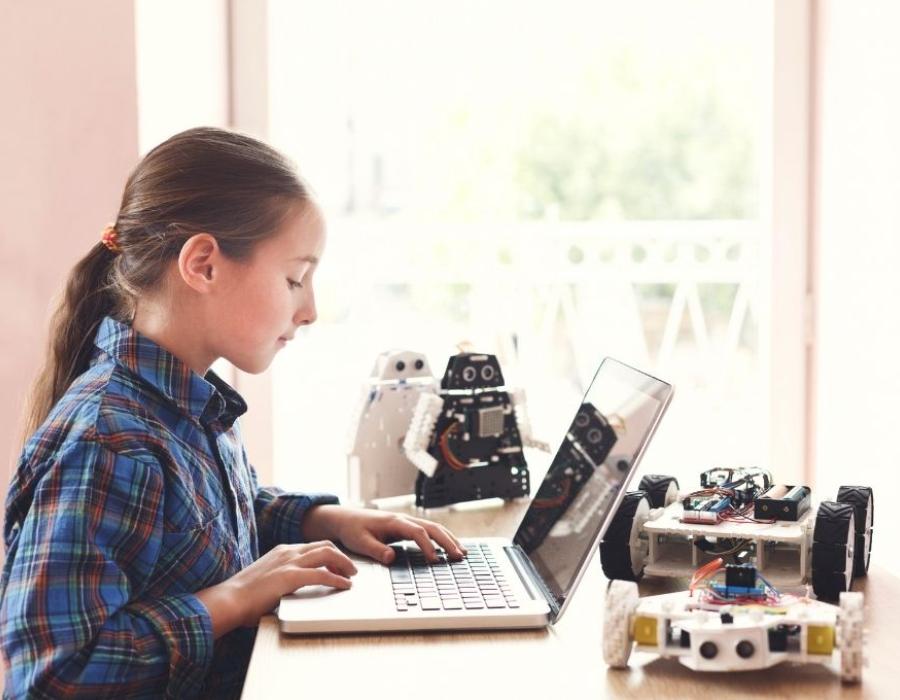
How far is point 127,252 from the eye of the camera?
116 centimetres

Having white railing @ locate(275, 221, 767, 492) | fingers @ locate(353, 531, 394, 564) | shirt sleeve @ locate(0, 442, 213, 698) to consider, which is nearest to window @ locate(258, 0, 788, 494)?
white railing @ locate(275, 221, 767, 492)

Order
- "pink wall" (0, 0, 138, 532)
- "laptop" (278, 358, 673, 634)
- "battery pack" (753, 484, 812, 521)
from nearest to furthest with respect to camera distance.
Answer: "laptop" (278, 358, 673, 634) < "battery pack" (753, 484, 812, 521) < "pink wall" (0, 0, 138, 532)

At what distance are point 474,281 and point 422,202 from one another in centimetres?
302

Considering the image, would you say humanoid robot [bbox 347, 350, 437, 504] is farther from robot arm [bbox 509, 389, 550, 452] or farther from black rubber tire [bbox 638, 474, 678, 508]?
black rubber tire [bbox 638, 474, 678, 508]

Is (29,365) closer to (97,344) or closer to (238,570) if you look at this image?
(97,344)

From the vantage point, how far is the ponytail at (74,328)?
1.16 m

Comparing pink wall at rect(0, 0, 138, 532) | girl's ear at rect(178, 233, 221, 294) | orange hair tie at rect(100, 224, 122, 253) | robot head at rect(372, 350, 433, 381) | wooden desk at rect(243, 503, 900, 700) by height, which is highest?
pink wall at rect(0, 0, 138, 532)

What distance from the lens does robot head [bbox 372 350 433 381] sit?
156 centimetres

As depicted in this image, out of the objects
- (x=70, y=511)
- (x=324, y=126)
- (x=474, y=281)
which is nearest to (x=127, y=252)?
(x=70, y=511)

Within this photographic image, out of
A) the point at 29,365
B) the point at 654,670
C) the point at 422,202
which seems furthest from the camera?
the point at 422,202

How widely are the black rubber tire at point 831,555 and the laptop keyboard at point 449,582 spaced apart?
27 centimetres

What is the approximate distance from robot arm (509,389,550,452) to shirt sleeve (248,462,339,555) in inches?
13.6

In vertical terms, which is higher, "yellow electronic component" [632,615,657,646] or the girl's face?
the girl's face

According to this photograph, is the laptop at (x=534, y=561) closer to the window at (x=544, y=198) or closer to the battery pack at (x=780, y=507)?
the battery pack at (x=780, y=507)
